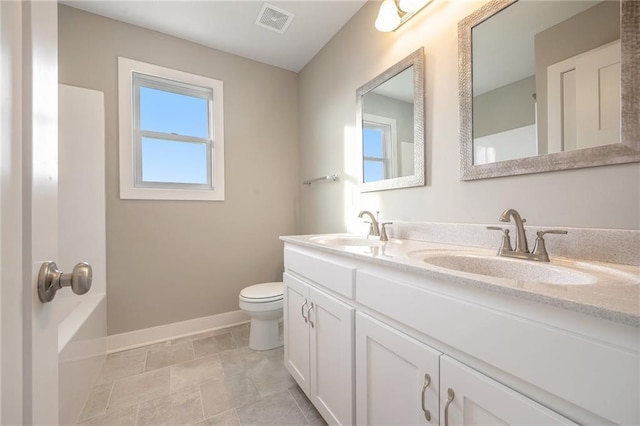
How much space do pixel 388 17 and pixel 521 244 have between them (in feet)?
4.51

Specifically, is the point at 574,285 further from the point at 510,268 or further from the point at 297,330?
the point at 297,330

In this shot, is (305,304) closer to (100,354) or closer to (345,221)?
(345,221)

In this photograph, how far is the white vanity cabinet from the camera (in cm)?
102

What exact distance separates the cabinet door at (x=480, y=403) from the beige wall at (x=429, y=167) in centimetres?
66

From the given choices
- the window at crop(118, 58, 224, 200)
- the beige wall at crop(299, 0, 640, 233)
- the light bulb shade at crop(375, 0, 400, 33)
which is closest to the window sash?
the window at crop(118, 58, 224, 200)

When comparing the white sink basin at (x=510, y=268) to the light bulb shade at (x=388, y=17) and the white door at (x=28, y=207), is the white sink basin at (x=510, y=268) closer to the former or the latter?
the white door at (x=28, y=207)

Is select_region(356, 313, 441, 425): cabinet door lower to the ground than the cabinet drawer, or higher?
lower

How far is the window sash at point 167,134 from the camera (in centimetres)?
204

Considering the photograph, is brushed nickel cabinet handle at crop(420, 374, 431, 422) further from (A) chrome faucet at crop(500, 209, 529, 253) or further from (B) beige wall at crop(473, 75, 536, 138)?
(B) beige wall at crop(473, 75, 536, 138)

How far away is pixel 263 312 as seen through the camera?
1.81 m

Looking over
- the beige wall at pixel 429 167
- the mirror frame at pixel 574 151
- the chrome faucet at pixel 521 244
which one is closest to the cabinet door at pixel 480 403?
the chrome faucet at pixel 521 244

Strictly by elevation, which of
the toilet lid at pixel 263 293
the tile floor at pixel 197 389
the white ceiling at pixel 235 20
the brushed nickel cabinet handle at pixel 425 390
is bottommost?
the tile floor at pixel 197 389

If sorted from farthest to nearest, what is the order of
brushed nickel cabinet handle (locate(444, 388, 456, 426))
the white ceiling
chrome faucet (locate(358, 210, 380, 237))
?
the white ceiling → chrome faucet (locate(358, 210, 380, 237)) → brushed nickel cabinet handle (locate(444, 388, 456, 426))

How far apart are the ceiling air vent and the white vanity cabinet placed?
1.73 meters
